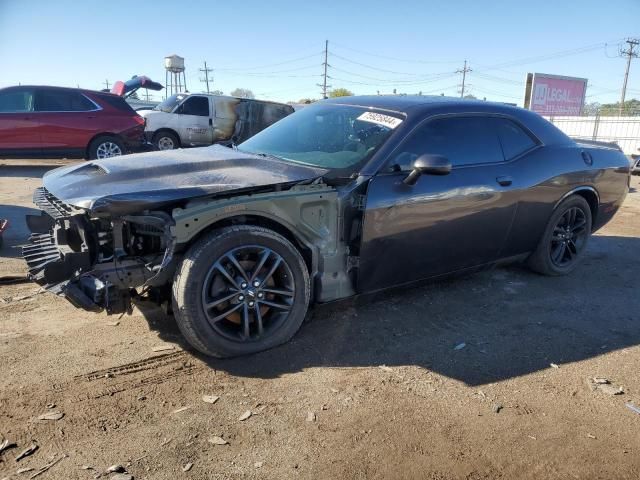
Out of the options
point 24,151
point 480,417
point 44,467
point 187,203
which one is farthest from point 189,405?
point 24,151

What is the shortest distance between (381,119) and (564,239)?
242 centimetres

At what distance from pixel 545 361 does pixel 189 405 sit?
2.25 m

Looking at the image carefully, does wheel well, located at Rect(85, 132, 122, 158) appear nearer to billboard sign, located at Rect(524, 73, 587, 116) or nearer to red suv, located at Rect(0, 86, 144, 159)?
red suv, located at Rect(0, 86, 144, 159)

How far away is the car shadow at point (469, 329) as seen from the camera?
3.13m

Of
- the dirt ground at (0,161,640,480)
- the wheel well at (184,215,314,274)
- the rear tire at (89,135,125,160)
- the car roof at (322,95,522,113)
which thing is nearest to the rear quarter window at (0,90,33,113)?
the rear tire at (89,135,125,160)

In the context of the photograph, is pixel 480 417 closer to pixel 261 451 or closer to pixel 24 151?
pixel 261 451

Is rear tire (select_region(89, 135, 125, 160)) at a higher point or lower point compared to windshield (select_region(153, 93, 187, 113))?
lower

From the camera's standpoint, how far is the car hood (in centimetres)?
273

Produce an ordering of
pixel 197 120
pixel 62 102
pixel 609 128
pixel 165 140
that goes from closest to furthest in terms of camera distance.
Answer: pixel 62 102 < pixel 165 140 < pixel 197 120 < pixel 609 128

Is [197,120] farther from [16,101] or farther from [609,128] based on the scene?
[609,128]

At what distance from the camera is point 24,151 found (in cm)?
1076

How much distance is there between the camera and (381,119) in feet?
12.3

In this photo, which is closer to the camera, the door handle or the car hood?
the car hood

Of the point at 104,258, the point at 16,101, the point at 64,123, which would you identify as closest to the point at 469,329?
the point at 104,258
